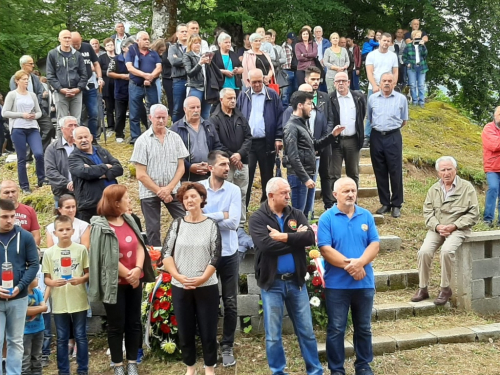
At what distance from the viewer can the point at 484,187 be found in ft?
41.4

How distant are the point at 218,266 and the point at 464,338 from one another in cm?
278

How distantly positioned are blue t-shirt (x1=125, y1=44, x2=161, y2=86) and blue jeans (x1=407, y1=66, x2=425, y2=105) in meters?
7.02

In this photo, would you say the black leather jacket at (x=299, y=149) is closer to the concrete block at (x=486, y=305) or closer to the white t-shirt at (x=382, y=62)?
the concrete block at (x=486, y=305)

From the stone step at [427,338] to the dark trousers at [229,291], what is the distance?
92 cm

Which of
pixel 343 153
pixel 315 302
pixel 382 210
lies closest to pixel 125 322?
pixel 315 302

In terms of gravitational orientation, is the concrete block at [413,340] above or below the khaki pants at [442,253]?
below

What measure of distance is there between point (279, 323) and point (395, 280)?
2571mm

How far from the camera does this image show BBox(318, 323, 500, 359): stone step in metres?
6.65

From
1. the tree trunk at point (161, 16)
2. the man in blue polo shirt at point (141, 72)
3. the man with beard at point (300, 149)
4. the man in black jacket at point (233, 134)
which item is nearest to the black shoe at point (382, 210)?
the man with beard at point (300, 149)

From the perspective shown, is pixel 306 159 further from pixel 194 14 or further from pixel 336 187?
pixel 194 14

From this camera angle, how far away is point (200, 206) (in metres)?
5.93

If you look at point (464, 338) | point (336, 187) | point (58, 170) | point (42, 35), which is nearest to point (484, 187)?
point (464, 338)

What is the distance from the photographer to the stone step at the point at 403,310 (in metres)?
7.29

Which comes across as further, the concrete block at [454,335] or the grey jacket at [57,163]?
the grey jacket at [57,163]
